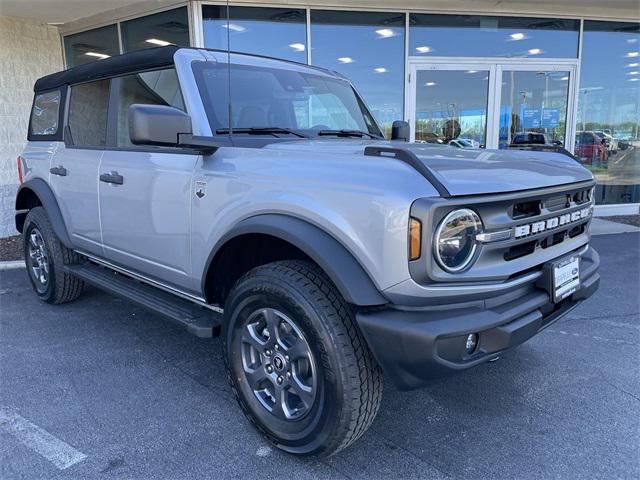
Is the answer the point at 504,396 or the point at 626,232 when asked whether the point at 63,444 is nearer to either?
the point at 504,396

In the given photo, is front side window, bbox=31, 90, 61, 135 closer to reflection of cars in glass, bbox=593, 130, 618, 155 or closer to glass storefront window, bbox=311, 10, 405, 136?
glass storefront window, bbox=311, 10, 405, 136

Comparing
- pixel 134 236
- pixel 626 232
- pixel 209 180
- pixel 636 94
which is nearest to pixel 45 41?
pixel 134 236

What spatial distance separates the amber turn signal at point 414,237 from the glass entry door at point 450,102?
716 centimetres

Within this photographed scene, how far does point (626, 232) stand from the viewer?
8.05 metres

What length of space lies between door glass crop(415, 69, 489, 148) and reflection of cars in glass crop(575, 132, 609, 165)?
6.95ft

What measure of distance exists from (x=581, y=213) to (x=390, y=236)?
1.40 meters

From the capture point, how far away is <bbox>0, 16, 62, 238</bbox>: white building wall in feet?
25.1

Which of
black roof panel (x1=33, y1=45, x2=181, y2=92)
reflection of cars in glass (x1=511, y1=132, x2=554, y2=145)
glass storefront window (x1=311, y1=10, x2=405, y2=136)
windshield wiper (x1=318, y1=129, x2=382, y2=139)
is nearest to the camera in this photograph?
black roof panel (x1=33, y1=45, x2=181, y2=92)

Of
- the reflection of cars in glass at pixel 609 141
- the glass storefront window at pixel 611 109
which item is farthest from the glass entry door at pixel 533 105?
the reflection of cars in glass at pixel 609 141

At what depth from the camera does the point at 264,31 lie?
7.83 meters

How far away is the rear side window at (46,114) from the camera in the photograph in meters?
4.38

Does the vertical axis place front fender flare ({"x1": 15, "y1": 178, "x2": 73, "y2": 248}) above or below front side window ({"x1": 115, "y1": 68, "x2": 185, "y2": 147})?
below

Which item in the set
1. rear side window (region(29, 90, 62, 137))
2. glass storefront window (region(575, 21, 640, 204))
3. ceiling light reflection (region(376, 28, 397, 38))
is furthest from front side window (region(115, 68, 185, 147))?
glass storefront window (region(575, 21, 640, 204))

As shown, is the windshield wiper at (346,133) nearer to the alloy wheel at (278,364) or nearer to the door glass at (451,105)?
the alloy wheel at (278,364)
